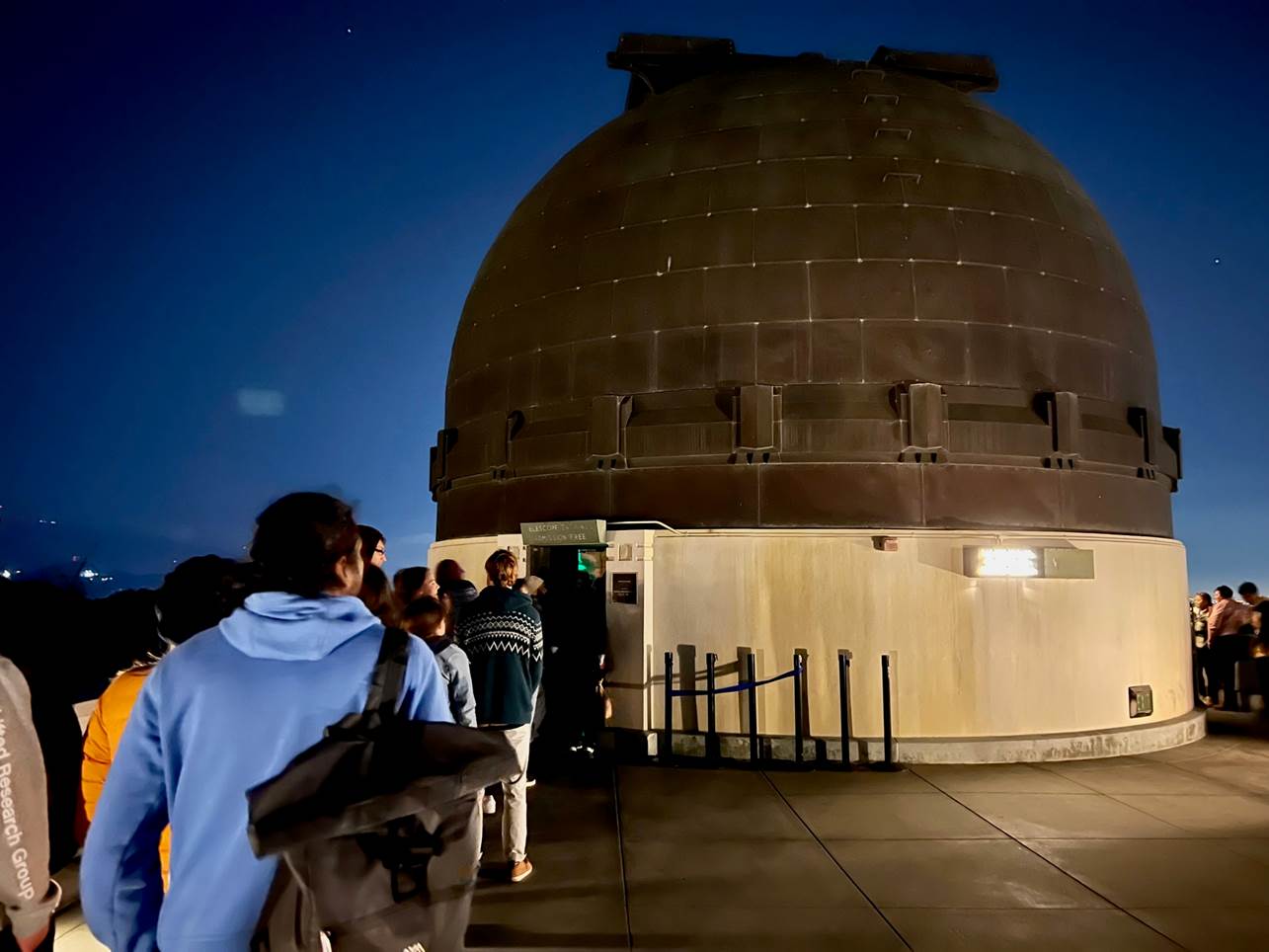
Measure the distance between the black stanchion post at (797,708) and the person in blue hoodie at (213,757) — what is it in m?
7.53

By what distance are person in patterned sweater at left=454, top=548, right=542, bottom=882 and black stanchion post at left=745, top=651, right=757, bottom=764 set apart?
3.77 metres

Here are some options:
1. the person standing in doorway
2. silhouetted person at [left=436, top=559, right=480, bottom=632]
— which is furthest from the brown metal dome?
the person standing in doorway

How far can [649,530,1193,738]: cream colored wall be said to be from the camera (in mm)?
9578

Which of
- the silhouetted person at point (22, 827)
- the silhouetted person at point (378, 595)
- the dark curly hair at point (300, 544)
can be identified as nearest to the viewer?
the dark curly hair at point (300, 544)

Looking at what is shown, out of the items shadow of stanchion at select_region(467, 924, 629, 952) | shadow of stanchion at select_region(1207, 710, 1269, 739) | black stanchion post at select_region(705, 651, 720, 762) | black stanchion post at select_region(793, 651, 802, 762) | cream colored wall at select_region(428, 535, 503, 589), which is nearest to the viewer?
shadow of stanchion at select_region(467, 924, 629, 952)

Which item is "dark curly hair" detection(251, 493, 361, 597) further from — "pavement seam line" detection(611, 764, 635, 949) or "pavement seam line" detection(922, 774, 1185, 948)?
"pavement seam line" detection(922, 774, 1185, 948)

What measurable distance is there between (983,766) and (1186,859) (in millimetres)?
2964

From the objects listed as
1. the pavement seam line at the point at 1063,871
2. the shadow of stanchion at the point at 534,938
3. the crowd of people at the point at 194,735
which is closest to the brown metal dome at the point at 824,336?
the pavement seam line at the point at 1063,871

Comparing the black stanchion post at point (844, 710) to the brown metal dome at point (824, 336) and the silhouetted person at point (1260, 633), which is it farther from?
the silhouetted person at point (1260, 633)

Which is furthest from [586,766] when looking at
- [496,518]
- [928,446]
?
[928,446]

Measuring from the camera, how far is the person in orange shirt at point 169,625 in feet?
9.86

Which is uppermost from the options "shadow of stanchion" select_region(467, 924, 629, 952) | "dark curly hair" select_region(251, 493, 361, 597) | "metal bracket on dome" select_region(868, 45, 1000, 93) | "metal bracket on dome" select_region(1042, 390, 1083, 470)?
"metal bracket on dome" select_region(868, 45, 1000, 93)

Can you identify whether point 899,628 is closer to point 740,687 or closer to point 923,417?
point 740,687

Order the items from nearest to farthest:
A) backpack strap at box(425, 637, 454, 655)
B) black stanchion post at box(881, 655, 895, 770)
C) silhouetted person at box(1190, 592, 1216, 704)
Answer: backpack strap at box(425, 637, 454, 655) < black stanchion post at box(881, 655, 895, 770) < silhouetted person at box(1190, 592, 1216, 704)
